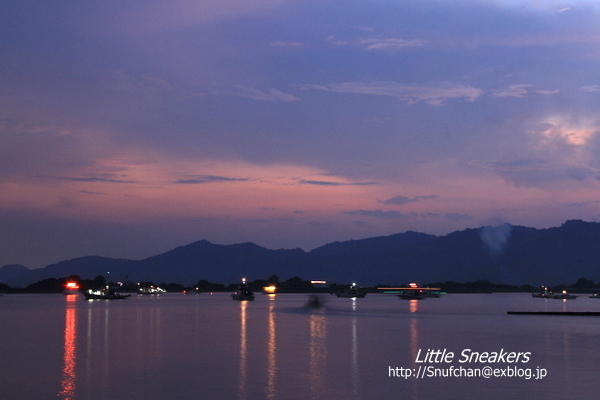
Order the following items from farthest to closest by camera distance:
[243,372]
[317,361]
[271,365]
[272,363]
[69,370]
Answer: [317,361]
[272,363]
[271,365]
[69,370]
[243,372]

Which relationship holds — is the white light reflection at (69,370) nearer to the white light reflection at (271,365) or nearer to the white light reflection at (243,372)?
the white light reflection at (243,372)

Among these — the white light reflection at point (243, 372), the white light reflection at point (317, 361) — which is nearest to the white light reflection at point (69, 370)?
the white light reflection at point (243, 372)

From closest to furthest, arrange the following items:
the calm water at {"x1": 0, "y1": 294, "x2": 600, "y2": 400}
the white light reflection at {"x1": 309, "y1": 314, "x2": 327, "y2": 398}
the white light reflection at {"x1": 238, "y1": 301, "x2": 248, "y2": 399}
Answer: the white light reflection at {"x1": 238, "y1": 301, "x2": 248, "y2": 399}, the calm water at {"x1": 0, "y1": 294, "x2": 600, "y2": 400}, the white light reflection at {"x1": 309, "y1": 314, "x2": 327, "y2": 398}

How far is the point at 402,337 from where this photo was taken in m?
64.4

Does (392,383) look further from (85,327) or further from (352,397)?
(85,327)

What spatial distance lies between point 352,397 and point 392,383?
179 inches

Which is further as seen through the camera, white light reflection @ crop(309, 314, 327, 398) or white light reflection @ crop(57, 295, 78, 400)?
white light reflection @ crop(309, 314, 327, 398)

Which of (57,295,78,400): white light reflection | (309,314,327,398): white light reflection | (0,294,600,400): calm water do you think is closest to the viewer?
(57,295,78,400): white light reflection

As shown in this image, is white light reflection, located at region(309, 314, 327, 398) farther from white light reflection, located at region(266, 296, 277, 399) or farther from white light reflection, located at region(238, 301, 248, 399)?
white light reflection, located at region(238, 301, 248, 399)

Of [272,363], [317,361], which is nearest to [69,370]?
[272,363]

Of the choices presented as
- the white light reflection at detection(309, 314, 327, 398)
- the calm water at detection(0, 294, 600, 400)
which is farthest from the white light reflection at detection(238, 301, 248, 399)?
the white light reflection at detection(309, 314, 327, 398)

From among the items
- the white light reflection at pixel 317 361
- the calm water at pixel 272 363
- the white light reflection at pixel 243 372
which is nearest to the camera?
the white light reflection at pixel 243 372

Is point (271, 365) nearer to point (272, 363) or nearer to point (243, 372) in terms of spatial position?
point (272, 363)

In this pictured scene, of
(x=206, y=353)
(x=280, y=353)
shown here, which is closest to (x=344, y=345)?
(x=280, y=353)
